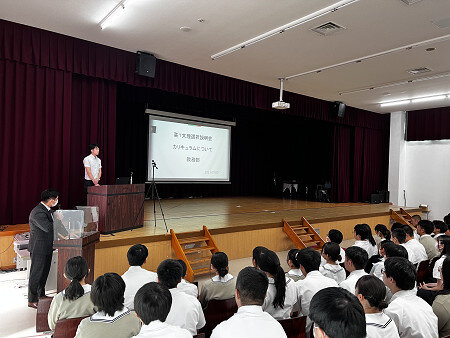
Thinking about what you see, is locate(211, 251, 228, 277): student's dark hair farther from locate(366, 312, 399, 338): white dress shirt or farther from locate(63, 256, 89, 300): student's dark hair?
locate(366, 312, 399, 338): white dress shirt

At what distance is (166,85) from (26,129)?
259 centimetres

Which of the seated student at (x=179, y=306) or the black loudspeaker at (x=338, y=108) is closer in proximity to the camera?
the seated student at (x=179, y=306)

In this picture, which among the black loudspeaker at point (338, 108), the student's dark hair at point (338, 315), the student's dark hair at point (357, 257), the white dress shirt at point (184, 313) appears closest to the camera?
the student's dark hair at point (338, 315)

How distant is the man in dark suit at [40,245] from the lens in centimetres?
352

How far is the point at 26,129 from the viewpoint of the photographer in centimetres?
522

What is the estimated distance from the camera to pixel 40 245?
3.53 metres

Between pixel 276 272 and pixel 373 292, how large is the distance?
78 centimetres

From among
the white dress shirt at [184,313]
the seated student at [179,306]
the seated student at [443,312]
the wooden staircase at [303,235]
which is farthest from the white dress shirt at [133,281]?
the wooden staircase at [303,235]

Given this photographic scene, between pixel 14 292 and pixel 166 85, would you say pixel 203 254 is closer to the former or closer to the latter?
pixel 14 292

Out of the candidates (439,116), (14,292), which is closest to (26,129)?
(14,292)

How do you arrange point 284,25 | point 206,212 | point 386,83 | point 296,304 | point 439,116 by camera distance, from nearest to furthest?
point 296,304 → point 284,25 → point 206,212 → point 386,83 → point 439,116

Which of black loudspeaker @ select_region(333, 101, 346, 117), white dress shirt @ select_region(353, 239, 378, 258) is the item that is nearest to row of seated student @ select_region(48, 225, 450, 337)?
white dress shirt @ select_region(353, 239, 378, 258)

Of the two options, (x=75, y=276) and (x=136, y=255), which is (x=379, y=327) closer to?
(x=136, y=255)

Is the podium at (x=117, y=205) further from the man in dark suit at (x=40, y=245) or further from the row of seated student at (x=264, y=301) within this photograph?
the row of seated student at (x=264, y=301)
